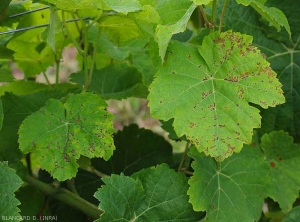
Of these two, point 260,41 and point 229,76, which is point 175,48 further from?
point 260,41

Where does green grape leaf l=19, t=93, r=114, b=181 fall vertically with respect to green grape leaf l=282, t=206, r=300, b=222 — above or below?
above

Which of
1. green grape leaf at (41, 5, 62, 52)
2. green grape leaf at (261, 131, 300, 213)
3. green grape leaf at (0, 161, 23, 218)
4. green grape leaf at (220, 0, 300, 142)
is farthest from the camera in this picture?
green grape leaf at (220, 0, 300, 142)

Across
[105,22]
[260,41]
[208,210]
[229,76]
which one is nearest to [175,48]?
[229,76]

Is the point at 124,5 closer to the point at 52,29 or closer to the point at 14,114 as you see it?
the point at 52,29

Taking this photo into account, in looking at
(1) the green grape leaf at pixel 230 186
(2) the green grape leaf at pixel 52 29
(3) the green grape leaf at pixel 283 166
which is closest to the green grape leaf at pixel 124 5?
(2) the green grape leaf at pixel 52 29

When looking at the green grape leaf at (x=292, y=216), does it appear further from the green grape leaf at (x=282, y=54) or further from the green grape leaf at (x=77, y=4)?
the green grape leaf at (x=77, y=4)

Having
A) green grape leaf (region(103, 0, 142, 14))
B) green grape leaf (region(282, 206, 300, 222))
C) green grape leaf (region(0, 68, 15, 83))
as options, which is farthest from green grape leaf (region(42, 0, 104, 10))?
green grape leaf (region(282, 206, 300, 222))

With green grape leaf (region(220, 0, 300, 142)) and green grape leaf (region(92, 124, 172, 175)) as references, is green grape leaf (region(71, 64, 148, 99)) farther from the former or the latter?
green grape leaf (region(220, 0, 300, 142))
